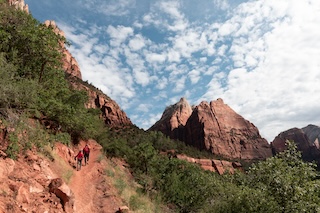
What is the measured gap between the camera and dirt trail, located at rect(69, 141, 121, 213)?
13430mm

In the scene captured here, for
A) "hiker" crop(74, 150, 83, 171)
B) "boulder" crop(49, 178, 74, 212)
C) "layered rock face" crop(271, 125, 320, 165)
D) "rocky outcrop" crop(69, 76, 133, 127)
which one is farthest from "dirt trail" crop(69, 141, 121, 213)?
"layered rock face" crop(271, 125, 320, 165)

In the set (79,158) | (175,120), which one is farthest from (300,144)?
(79,158)

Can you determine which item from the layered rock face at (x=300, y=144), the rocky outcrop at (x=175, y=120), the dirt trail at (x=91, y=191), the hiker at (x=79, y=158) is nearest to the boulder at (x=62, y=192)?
the dirt trail at (x=91, y=191)

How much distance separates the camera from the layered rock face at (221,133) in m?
124

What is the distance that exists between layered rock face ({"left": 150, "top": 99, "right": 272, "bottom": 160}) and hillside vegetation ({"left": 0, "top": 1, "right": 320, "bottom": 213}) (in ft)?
301

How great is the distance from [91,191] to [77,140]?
979 cm

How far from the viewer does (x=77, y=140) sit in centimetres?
2409

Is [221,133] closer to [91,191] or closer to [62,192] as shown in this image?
[91,191]

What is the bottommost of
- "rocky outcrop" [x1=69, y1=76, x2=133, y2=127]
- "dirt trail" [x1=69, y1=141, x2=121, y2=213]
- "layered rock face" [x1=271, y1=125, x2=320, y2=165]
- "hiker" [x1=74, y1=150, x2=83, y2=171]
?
"dirt trail" [x1=69, y1=141, x2=121, y2=213]

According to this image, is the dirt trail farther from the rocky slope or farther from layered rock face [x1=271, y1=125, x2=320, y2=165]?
layered rock face [x1=271, y1=125, x2=320, y2=165]

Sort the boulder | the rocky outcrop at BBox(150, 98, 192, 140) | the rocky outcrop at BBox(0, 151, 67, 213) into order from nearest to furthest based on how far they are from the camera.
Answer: the rocky outcrop at BBox(0, 151, 67, 213)
the boulder
the rocky outcrop at BBox(150, 98, 192, 140)

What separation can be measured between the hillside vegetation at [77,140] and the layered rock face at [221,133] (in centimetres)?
9184

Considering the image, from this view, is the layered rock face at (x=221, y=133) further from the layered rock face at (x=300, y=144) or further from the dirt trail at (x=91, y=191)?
the dirt trail at (x=91, y=191)

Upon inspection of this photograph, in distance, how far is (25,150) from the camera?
11.4 metres
